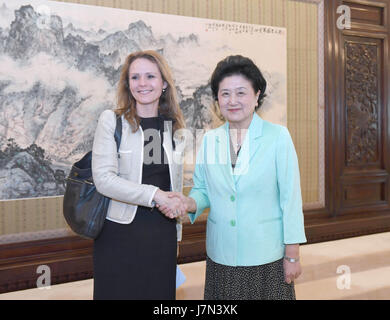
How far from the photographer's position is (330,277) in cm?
367

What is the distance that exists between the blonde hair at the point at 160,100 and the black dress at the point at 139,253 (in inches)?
3.0

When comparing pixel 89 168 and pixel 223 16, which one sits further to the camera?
pixel 223 16

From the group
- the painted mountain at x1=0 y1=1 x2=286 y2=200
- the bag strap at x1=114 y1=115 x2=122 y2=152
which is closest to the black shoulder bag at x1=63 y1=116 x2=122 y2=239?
the bag strap at x1=114 y1=115 x2=122 y2=152

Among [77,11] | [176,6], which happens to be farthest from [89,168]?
[176,6]

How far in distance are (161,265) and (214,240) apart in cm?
27

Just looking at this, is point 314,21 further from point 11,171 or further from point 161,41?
point 11,171

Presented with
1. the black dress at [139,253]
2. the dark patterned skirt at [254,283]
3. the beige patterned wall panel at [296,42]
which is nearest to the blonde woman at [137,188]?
the black dress at [139,253]

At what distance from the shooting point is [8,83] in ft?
10.7

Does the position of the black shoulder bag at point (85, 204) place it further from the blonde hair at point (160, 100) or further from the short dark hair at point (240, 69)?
the short dark hair at point (240, 69)

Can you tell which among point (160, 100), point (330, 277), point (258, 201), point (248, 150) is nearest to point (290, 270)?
point (258, 201)

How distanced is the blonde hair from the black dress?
0.08m

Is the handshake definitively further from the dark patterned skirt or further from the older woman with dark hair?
the dark patterned skirt

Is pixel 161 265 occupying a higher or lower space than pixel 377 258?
higher

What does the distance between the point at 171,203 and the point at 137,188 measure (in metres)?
0.16
